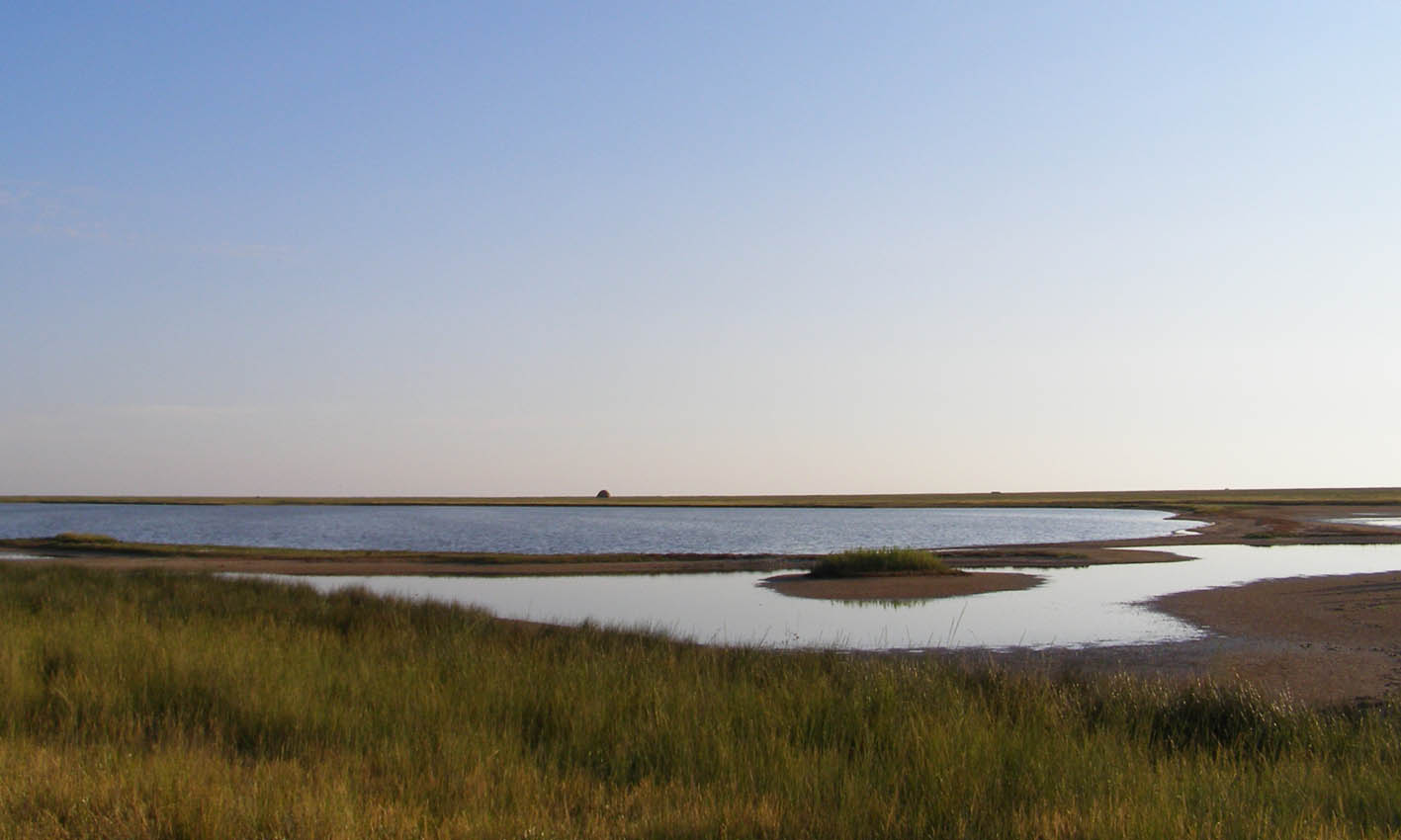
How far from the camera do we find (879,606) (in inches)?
974

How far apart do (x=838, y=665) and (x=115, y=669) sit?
301 inches

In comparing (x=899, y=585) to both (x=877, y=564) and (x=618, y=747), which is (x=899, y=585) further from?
(x=618, y=747)

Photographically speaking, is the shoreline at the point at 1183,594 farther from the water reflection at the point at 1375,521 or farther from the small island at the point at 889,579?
the water reflection at the point at 1375,521

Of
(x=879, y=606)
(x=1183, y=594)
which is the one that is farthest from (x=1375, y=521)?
(x=879, y=606)

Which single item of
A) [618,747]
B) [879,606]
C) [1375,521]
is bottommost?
[879,606]

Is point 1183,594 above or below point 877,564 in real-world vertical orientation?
below

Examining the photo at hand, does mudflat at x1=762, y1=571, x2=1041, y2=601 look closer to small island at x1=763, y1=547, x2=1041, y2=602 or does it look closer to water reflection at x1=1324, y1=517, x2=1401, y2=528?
small island at x1=763, y1=547, x2=1041, y2=602

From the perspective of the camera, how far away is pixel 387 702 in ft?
30.9

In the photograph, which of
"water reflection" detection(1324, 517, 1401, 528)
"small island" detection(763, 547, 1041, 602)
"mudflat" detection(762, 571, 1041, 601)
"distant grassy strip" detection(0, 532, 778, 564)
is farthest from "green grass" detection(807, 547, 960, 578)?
"water reflection" detection(1324, 517, 1401, 528)

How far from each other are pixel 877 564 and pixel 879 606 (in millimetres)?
8059

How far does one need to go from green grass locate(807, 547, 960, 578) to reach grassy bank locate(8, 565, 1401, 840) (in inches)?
754

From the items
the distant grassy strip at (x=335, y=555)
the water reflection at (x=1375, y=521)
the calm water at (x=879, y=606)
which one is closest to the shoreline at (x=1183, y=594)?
the distant grassy strip at (x=335, y=555)

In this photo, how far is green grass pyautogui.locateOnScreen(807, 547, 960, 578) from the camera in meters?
32.3

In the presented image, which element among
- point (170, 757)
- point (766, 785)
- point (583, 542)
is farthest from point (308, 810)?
point (583, 542)
